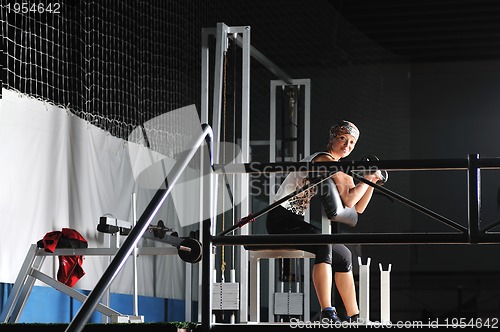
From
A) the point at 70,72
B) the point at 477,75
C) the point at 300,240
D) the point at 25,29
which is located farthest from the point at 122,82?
the point at 477,75

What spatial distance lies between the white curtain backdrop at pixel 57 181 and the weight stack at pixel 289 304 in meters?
1.17

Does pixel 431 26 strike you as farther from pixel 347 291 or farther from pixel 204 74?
pixel 347 291

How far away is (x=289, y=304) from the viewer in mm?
6609

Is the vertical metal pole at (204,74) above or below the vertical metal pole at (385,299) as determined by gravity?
above

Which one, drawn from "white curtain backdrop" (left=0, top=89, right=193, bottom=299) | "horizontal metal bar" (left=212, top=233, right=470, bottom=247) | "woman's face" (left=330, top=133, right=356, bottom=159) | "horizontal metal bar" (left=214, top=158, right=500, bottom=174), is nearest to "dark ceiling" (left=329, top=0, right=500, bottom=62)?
"white curtain backdrop" (left=0, top=89, right=193, bottom=299)

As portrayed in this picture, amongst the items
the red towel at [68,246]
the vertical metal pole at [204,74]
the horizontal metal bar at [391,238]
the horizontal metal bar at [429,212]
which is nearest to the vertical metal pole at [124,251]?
the horizontal metal bar at [391,238]

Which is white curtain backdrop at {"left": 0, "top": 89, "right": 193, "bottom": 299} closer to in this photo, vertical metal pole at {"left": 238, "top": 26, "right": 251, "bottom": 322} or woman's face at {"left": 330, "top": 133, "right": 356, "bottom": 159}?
vertical metal pole at {"left": 238, "top": 26, "right": 251, "bottom": 322}

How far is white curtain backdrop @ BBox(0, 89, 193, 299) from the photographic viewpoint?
17.3 feet

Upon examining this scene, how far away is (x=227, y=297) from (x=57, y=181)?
5.41ft

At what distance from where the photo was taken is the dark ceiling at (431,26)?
350 inches

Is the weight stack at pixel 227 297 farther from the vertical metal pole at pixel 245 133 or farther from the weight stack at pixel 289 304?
the weight stack at pixel 289 304

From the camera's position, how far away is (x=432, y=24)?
9297 mm

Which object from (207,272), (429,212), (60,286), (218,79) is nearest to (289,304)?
(218,79)

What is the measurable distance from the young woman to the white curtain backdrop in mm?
1622
